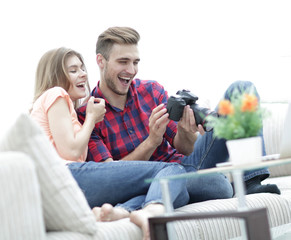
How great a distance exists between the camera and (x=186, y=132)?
2361 mm

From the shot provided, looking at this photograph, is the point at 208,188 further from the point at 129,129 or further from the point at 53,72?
the point at 53,72

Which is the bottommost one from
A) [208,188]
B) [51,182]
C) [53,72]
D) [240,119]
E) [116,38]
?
[208,188]

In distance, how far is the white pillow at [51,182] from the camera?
1417 millimetres

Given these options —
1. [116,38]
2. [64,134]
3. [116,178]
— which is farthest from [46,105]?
[116,38]

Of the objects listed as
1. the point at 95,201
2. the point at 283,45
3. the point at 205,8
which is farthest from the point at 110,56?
the point at 283,45

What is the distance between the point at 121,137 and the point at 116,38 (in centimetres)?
47

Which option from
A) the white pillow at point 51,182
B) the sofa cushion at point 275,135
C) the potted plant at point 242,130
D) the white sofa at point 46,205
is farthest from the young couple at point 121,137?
the sofa cushion at point 275,135

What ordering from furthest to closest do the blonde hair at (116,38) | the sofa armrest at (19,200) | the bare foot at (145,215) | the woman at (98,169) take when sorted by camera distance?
the blonde hair at (116,38)
the woman at (98,169)
the bare foot at (145,215)
the sofa armrest at (19,200)

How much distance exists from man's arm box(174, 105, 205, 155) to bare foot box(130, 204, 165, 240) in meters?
0.49

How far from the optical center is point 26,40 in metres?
3.04

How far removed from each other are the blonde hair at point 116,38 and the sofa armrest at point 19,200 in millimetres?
1354

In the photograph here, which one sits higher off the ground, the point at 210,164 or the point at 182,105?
the point at 182,105

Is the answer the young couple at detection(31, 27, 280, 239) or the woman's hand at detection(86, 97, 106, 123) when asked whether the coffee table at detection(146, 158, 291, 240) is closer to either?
the young couple at detection(31, 27, 280, 239)

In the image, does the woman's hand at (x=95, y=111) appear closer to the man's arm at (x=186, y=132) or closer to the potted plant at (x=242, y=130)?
the man's arm at (x=186, y=132)
